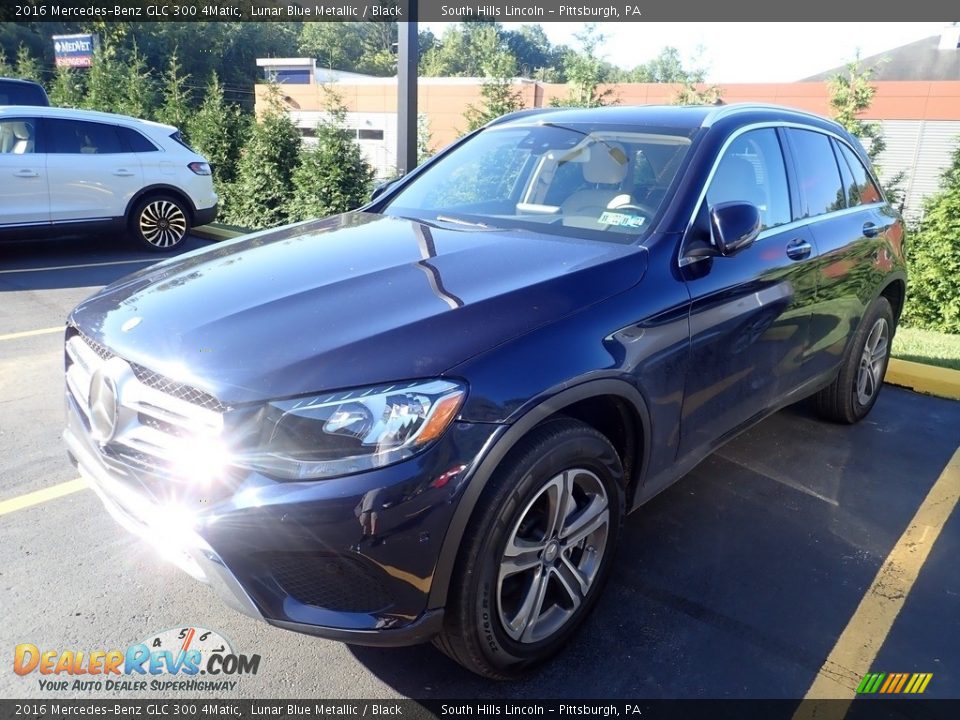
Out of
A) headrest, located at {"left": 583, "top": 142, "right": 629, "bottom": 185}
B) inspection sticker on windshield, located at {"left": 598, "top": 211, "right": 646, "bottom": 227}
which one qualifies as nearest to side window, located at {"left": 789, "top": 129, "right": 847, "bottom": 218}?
headrest, located at {"left": 583, "top": 142, "right": 629, "bottom": 185}

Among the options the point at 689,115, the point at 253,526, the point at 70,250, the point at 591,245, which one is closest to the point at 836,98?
the point at 689,115

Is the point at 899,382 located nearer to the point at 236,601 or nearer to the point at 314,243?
the point at 314,243

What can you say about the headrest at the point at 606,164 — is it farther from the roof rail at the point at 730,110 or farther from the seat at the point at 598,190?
the roof rail at the point at 730,110

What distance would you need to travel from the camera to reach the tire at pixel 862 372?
437 cm

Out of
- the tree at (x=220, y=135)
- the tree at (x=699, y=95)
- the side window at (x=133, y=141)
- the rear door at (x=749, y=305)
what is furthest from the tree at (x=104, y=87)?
the rear door at (x=749, y=305)

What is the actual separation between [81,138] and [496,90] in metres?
5.85

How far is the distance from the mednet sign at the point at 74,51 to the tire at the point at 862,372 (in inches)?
825

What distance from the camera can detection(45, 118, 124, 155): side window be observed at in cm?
863

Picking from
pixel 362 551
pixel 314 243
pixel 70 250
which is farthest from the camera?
pixel 70 250

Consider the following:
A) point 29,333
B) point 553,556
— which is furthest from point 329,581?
point 29,333

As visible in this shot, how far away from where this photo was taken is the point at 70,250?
9547 mm

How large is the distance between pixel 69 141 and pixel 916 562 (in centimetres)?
937

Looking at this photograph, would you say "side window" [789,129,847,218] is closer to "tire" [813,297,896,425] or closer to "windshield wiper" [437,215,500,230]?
"tire" [813,297,896,425]

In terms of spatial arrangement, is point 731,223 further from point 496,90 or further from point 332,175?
point 496,90
